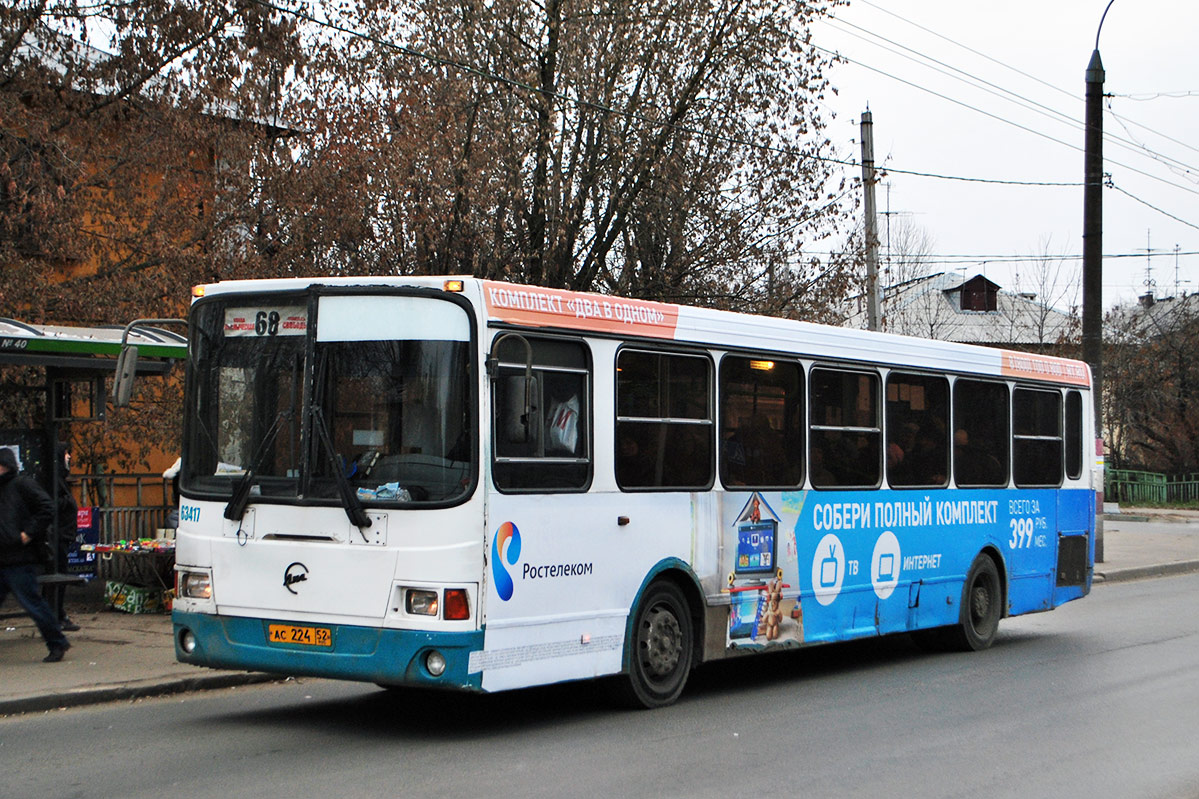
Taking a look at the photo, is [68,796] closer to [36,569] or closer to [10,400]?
[36,569]

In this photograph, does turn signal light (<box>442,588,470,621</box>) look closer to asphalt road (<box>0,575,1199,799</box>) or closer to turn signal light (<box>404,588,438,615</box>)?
turn signal light (<box>404,588,438,615</box>)

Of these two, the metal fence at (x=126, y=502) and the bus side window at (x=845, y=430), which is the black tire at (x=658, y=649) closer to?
the bus side window at (x=845, y=430)

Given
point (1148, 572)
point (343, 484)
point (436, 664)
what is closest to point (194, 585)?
point (343, 484)

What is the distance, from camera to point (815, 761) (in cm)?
808

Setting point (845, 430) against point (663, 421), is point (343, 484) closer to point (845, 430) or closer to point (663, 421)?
point (663, 421)

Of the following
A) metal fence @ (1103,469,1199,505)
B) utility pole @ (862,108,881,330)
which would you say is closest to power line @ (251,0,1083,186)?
utility pole @ (862,108,881,330)

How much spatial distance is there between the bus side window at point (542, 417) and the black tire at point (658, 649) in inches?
44.9

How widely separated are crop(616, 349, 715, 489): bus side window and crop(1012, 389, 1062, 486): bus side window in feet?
17.3

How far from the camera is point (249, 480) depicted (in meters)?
8.86

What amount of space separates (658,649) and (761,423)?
2.06m

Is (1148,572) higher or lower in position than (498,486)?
lower

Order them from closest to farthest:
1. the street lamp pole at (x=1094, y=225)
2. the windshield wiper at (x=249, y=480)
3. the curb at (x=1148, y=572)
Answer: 1. the windshield wiper at (x=249, y=480)
2. the curb at (x=1148, y=572)
3. the street lamp pole at (x=1094, y=225)

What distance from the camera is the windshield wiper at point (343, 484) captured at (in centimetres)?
838

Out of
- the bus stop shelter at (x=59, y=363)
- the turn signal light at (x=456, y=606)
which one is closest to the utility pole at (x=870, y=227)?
the bus stop shelter at (x=59, y=363)
